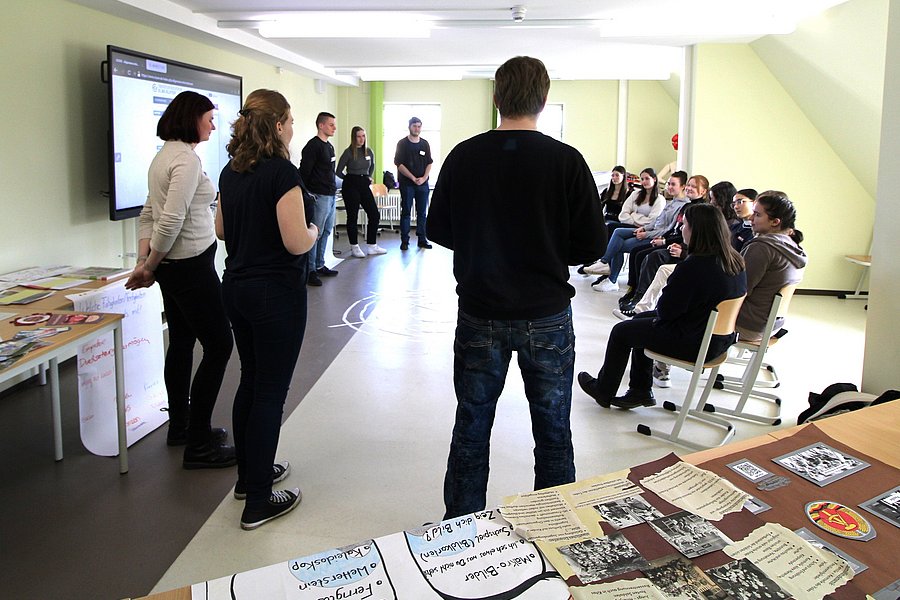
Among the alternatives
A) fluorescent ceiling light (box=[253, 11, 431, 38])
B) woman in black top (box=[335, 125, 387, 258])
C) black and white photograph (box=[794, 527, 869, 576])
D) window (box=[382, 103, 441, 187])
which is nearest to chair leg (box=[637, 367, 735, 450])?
black and white photograph (box=[794, 527, 869, 576])

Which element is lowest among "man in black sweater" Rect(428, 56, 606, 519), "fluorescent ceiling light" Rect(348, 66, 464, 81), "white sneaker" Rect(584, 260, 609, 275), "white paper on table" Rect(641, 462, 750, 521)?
"white sneaker" Rect(584, 260, 609, 275)

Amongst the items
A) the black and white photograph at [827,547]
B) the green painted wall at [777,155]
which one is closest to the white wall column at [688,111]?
the green painted wall at [777,155]

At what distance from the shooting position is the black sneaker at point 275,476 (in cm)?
268

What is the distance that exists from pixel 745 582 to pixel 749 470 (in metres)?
0.38

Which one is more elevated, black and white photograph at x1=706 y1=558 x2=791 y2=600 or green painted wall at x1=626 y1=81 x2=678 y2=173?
green painted wall at x1=626 y1=81 x2=678 y2=173

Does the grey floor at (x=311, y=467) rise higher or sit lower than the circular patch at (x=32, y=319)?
lower

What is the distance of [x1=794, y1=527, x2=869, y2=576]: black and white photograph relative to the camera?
1.10 metres

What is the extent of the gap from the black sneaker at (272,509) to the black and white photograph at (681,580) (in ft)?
5.84

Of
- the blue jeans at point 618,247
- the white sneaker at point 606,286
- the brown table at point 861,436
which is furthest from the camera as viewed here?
the white sneaker at point 606,286

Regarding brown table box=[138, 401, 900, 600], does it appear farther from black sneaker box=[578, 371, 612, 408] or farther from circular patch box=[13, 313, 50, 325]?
circular patch box=[13, 313, 50, 325]

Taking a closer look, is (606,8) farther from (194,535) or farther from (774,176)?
(194,535)

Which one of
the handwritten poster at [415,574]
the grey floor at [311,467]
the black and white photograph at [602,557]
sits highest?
the black and white photograph at [602,557]

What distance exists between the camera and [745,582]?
1.04 meters

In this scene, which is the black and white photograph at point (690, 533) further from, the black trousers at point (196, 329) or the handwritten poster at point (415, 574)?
the black trousers at point (196, 329)
